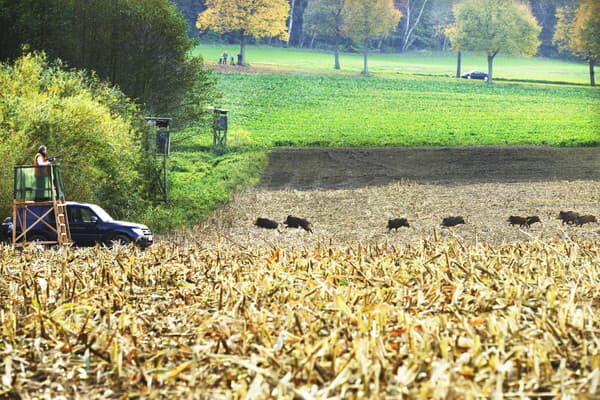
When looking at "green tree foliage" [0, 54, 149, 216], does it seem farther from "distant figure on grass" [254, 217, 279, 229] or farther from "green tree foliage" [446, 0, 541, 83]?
"green tree foliage" [446, 0, 541, 83]

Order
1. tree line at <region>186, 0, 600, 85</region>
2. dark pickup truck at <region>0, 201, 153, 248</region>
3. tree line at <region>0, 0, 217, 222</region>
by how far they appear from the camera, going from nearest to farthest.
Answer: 1. dark pickup truck at <region>0, 201, 153, 248</region>
2. tree line at <region>0, 0, 217, 222</region>
3. tree line at <region>186, 0, 600, 85</region>

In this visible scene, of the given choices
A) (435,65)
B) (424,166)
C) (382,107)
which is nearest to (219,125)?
(424,166)

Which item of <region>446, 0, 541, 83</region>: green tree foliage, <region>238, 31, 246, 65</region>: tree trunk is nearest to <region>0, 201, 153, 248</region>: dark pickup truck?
<region>238, 31, 246, 65</region>: tree trunk

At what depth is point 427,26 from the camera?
85125 millimetres

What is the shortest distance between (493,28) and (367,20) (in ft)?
35.5

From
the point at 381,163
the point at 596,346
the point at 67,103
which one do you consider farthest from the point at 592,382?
the point at 381,163

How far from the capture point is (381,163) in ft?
174

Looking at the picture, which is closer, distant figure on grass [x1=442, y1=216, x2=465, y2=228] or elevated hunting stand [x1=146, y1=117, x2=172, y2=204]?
distant figure on grass [x1=442, y1=216, x2=465, y2=228]

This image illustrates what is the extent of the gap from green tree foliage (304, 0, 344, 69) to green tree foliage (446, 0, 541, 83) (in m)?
9.48

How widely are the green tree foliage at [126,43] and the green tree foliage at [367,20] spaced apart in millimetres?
36854

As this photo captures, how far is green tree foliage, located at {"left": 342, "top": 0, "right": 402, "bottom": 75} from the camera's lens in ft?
273

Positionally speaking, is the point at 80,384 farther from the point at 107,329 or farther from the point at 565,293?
the point at 565,293

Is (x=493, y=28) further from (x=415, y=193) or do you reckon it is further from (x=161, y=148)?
(x=161, y=148)

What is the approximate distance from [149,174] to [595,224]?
55.2ft
